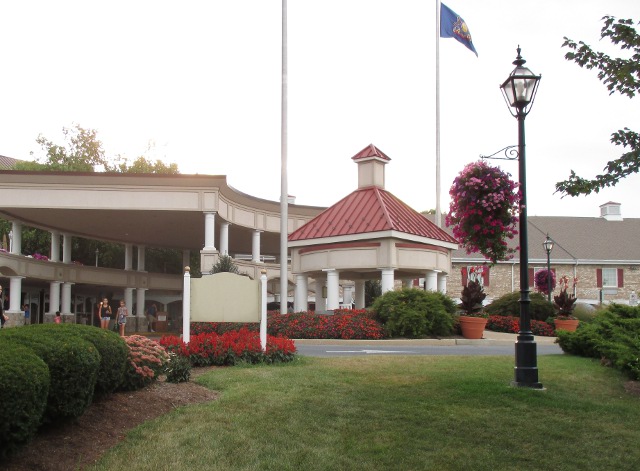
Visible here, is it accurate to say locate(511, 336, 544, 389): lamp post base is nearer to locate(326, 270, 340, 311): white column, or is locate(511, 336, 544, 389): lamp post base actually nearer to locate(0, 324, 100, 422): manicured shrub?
locate(0, 324, 100, 422): manicured shrub

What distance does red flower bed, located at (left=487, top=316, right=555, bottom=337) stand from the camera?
2786cm

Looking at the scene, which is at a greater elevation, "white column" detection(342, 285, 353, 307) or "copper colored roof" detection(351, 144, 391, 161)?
"copper colored roof" detection(351, 144, 391, 161)

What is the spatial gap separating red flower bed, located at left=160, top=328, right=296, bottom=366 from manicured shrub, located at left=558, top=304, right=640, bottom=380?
19.9 feet

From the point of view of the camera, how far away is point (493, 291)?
51.6 m

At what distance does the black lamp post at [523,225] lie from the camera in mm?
10484

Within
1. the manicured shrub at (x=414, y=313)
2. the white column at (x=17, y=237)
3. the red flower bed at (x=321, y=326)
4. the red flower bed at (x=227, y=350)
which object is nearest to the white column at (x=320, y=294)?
the red flower bed at (x=321, y=326)

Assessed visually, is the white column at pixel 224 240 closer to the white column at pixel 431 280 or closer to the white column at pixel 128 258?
the white column at pixel 431 280

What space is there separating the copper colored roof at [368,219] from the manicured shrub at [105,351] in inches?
684

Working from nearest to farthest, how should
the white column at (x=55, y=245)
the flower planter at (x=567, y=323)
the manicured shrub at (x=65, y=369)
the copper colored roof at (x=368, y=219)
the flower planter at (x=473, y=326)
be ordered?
1. the manicured shrub at (x=65, y=369)
2. the flower planter at (x=473, y=326)
3. the copper colored roof at (x=368, y=219)
4. the flower planter at (x=567, y=323)
5. the white column at (x=55, y=245)

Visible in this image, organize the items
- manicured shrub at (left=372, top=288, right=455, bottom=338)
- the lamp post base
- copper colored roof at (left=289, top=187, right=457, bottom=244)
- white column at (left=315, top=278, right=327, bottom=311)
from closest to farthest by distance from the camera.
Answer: the lamp post base
manicured shrub at (left=372, top=288, right=455, bottom=338)
copper colored roof at (left=289, top=187, right=457, bottom=244)
white column at (left=315, top=278, right=327, bottom=311)

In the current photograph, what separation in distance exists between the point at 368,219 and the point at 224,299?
13.4 m

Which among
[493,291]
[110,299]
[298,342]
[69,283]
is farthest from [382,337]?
[110,299]

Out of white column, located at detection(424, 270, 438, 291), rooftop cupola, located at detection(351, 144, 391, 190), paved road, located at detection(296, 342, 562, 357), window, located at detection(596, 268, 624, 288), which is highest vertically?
rooftop cupola, located at detection(351, 144, 391, 190)

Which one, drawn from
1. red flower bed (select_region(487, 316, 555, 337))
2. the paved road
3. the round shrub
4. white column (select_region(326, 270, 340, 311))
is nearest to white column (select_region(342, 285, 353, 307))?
red flower bed (select_region(487, 316, 555, 337))
